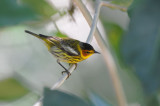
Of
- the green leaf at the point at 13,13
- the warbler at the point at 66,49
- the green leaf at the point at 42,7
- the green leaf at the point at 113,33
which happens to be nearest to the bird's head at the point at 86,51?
the warbler at the point at 66,49

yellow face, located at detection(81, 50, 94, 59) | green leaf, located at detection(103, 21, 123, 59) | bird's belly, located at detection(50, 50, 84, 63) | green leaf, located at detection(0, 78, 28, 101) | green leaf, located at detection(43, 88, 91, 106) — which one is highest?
green leaf, located at detection(103, 21, 123, 59)

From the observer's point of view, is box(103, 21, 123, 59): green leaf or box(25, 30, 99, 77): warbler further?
box(25, 30, 99, 77): warbler

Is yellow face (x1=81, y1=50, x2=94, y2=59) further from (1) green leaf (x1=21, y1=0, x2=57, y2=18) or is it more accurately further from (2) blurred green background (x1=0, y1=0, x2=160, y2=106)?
(1) green leaf (x1=21, y1=0, x2=57, y2=18)

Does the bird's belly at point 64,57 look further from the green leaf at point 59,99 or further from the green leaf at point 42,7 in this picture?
the green leaf at point 59,99

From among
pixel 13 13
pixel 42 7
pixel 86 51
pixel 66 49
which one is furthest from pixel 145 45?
pixel 66 49

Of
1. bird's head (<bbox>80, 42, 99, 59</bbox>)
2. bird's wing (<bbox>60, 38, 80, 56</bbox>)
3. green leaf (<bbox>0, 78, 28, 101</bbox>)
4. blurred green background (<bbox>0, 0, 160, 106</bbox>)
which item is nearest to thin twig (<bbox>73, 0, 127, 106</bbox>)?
blurred green background (<bbox>0, 0, 160, 106</bbox>)

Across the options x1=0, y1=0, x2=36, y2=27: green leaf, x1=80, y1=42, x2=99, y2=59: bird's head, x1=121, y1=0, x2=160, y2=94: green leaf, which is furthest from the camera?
x1=80, y1=42, x2=99, y2=59: bird's head
